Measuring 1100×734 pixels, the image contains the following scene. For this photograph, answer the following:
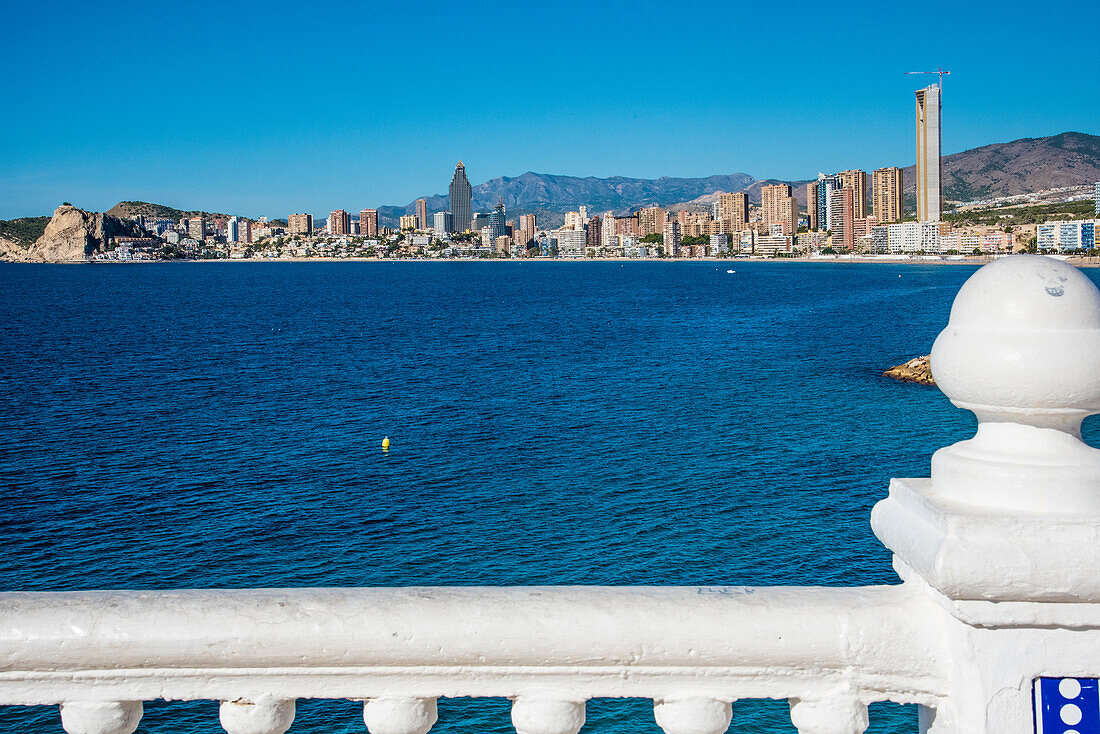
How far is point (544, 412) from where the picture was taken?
41938mm

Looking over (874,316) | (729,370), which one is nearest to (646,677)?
(729,370)

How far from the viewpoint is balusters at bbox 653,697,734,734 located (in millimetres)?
2170

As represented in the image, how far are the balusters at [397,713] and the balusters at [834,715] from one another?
2.95ft

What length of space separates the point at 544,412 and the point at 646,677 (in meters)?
39.8

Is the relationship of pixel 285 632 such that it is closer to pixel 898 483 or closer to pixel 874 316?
pixel 898 483

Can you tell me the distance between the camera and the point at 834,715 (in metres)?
2.21

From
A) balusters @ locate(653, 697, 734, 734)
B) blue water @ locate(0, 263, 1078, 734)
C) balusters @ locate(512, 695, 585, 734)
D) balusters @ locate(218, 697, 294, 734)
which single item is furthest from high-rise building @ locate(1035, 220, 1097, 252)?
balusters @ locate(218, 697, 294, 734)

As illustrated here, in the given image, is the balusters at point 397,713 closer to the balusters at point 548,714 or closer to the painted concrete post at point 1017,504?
the balusters at point 548,714

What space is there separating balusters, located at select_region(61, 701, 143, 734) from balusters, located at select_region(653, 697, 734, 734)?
1271 millimetres

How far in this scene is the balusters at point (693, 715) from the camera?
7.12 feet

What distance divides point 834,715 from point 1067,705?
19.6 inches

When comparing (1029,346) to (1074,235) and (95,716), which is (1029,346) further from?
(1074,235)

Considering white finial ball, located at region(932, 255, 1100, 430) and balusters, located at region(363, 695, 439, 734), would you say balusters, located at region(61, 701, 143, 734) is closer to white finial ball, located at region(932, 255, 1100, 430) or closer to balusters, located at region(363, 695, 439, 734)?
balusters, located at region(363, 695, 439, 734)

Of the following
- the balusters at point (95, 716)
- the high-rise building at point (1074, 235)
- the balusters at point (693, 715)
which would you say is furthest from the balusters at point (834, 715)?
the high-rise building at point (1074, 235)
